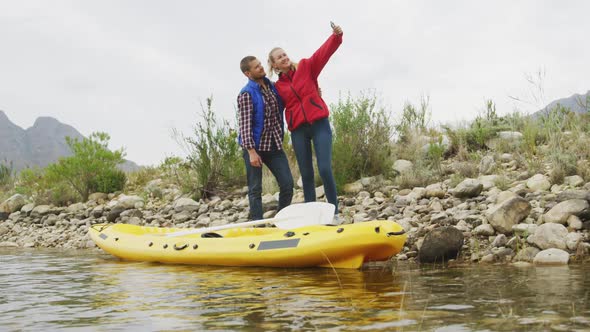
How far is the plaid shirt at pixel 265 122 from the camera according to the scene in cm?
599

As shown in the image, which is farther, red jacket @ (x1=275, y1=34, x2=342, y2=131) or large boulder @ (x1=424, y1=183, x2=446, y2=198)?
large boulder @ (x1=424, y1=183, x2=446, y2=198)

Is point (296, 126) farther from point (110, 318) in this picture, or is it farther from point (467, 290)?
point (110, 318)

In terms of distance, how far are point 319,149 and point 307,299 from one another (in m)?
2.14

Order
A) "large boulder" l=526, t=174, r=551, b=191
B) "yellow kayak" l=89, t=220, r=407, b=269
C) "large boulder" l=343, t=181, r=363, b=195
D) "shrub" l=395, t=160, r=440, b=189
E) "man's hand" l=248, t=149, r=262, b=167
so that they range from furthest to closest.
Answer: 1. "large boulder" l=343, t=181, r=363, b=195
2. "shrub" l=395, t=160, r=440, b=189
3. "large boulder" l=526, t=174, r=551, b=191
4. "man's hand" l=248, t=149, r=262, b=167
5. "yellow kayak" l=89, t=220, r=407, b=269

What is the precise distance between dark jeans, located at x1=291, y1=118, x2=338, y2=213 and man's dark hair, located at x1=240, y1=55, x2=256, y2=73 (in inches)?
32.6

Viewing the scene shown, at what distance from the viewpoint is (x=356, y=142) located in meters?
8.96

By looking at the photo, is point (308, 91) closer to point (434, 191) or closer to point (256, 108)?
point (256, 108)

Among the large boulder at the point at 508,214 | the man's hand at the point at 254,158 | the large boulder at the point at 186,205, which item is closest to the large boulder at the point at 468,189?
the large boulder at the point at 508,214

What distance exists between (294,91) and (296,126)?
33 centimetres

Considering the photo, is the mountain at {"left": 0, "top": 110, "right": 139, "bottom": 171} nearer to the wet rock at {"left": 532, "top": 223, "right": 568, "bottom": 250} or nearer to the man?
the man

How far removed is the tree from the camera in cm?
1200

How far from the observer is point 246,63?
6.05 m

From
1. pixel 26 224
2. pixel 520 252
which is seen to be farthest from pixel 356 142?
pixel 26 224

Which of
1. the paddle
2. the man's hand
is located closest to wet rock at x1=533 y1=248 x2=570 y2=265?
the paddle
